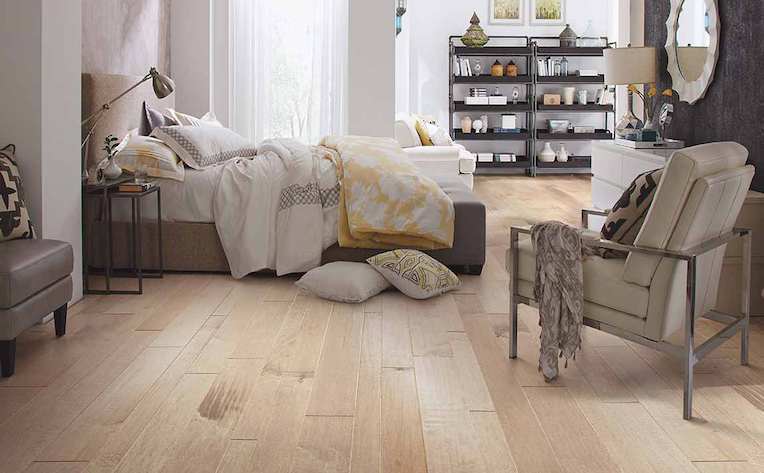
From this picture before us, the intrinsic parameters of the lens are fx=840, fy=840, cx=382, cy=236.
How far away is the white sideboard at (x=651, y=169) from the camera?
13.4ft

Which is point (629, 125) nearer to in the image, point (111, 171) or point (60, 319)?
point (111, 171)

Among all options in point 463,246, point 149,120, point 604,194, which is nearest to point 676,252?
point 463,246

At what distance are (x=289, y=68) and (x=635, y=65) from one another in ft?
12.6

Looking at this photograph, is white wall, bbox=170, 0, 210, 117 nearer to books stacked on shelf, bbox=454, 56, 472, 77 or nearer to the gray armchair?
books stacked on shelf, bbox=454, 56, 472, 77

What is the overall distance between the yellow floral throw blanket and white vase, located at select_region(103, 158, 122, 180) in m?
1.30

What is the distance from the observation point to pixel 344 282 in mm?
4453

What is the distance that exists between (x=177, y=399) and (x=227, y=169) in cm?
241

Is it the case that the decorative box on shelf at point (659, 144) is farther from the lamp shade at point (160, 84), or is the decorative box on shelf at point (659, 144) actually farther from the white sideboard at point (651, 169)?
the lamp shade at point (160, 84)

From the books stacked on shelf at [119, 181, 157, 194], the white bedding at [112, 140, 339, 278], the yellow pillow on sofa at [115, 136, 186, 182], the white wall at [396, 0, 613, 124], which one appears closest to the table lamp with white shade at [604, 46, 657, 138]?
the white bedding at [112, 140, 339, 278]

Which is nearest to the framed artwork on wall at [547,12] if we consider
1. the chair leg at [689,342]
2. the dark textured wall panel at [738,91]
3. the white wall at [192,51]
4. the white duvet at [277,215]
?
the white wall at [192,51]

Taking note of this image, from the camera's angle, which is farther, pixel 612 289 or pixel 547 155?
pixel 547 155

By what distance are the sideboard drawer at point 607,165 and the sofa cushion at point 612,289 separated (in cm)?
326

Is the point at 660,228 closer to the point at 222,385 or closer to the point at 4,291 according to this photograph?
the point at 222,385

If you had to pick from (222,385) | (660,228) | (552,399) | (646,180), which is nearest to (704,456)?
(552,399)
